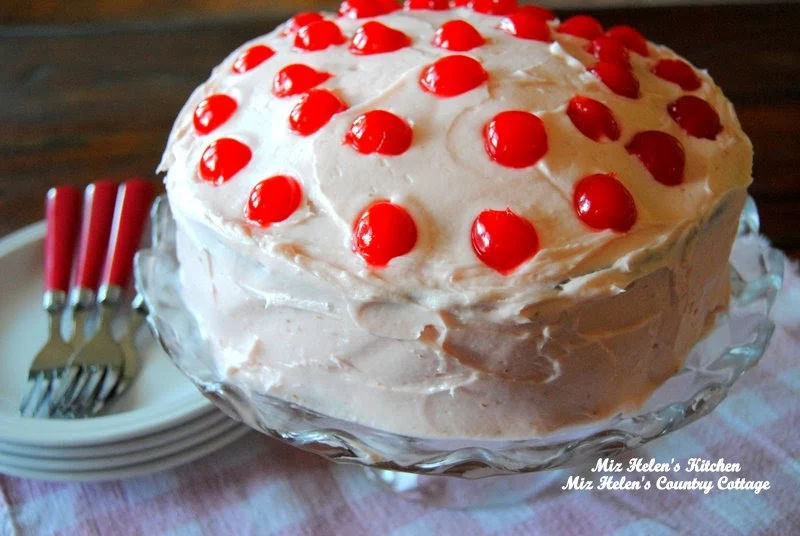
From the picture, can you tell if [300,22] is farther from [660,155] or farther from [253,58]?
[660,155]

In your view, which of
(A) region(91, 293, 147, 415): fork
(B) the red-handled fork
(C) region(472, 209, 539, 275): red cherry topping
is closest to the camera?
(C) region(472, 209, 539, 275): red cherry topping

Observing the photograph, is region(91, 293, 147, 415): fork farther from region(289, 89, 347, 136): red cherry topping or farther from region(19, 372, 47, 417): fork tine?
region(289, 89, 347, 136): red cherry topping

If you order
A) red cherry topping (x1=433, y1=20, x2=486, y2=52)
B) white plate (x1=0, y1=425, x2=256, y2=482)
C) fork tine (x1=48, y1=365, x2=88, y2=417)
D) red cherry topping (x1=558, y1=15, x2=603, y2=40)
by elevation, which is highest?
red cherry topping (x1=433, y1=20, x2=486, y2=52)

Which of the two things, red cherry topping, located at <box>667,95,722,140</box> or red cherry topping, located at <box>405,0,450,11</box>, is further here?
red cherry topping, located at <box>405,0,450,11</box>

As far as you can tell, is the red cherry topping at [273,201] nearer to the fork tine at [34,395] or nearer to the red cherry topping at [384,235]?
the red cherry topping at [384,235]

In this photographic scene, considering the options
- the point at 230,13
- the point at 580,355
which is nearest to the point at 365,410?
the point at 580,355

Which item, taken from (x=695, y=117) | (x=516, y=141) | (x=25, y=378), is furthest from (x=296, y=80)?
(x=25, y=378)

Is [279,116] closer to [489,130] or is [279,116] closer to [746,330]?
[489,130]

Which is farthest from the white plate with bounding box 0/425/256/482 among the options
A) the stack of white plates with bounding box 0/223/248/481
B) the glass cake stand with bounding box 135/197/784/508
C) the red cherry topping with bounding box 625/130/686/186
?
the red cherry topping with bounding box 625/130/686/186
